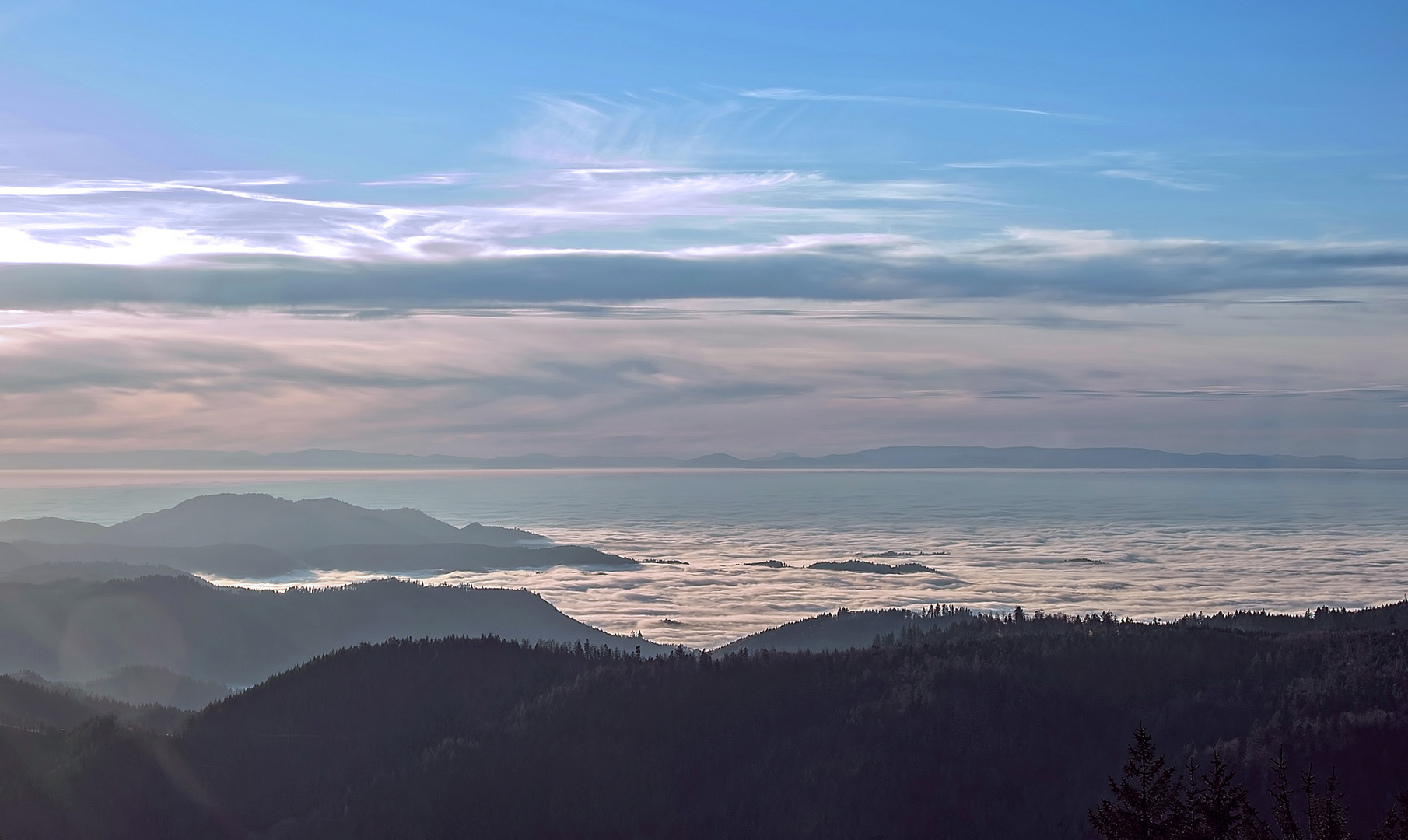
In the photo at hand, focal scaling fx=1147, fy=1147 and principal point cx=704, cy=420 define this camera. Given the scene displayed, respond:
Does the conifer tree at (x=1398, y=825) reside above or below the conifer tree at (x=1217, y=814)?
below

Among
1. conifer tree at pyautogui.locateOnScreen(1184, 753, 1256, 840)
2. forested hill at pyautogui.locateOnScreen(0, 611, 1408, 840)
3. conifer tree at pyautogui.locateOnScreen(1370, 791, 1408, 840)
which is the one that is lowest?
forested hill at pyautogui.locateOnScreen(0, 611, 1408, 840)

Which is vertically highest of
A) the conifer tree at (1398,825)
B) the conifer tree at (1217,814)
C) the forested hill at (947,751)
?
the conifer tree at (1217,814)

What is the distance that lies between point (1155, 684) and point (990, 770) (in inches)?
1202

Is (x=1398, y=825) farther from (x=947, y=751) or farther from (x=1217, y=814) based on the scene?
(x=947, y=751)

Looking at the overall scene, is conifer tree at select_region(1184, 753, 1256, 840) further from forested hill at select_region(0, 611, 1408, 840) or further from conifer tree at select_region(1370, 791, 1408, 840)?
forested hill at select_region(0, 611, 1408, 840)

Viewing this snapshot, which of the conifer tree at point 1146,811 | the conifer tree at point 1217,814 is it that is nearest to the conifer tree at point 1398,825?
the conifer tree at point 1217,814

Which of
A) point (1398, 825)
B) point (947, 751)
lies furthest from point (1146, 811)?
point (947, 751)

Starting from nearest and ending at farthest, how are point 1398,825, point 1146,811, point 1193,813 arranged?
1. point 1146,811
2. point 1193,813
3. point 1398,825

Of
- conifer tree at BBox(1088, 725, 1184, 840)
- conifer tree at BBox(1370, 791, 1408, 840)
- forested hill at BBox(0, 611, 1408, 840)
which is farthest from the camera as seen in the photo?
forested hill at BBox(0, 611, 1408, 840)

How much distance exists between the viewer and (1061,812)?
6777 inches

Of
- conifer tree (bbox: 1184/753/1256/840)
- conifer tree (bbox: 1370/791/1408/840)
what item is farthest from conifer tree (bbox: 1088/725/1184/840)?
conifer tree (bbox: 1370/791/1408/840)

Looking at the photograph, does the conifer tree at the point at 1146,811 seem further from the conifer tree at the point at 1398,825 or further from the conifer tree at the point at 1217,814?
the conifer tree at the point at 1398,825

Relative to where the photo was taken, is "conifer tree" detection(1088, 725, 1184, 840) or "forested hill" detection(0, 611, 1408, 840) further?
"forested hill" detection(0, 611, 1408, 840)

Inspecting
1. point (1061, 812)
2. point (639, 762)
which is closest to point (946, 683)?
point (1061, 812)
